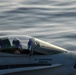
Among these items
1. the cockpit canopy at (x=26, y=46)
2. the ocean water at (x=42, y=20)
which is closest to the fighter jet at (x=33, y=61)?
the cockpit canopy at (x=26, y=46)

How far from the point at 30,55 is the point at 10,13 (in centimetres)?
1842

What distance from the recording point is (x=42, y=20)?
90.0 feet

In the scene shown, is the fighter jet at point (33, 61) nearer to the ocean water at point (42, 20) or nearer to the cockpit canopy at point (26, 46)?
the cockpit canopy at point (26, 46)

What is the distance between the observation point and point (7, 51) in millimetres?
12227

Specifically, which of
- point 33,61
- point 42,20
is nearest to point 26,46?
point 33,61

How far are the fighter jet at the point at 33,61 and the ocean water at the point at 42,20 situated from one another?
282 inches

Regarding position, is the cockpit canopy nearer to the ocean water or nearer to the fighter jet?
the fighter jet

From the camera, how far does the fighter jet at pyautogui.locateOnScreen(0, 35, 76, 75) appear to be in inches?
473

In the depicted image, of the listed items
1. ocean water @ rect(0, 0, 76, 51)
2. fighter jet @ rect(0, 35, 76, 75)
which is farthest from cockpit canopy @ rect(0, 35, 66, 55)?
ocean water @ rect(0, 0, 76, 51)

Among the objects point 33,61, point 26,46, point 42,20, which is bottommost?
point 42,20

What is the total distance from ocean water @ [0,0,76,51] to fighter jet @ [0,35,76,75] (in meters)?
7.17

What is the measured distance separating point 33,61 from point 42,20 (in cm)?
1546

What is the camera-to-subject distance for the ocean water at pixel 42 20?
22.3m

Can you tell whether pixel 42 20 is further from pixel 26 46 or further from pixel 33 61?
pixel 33 61
